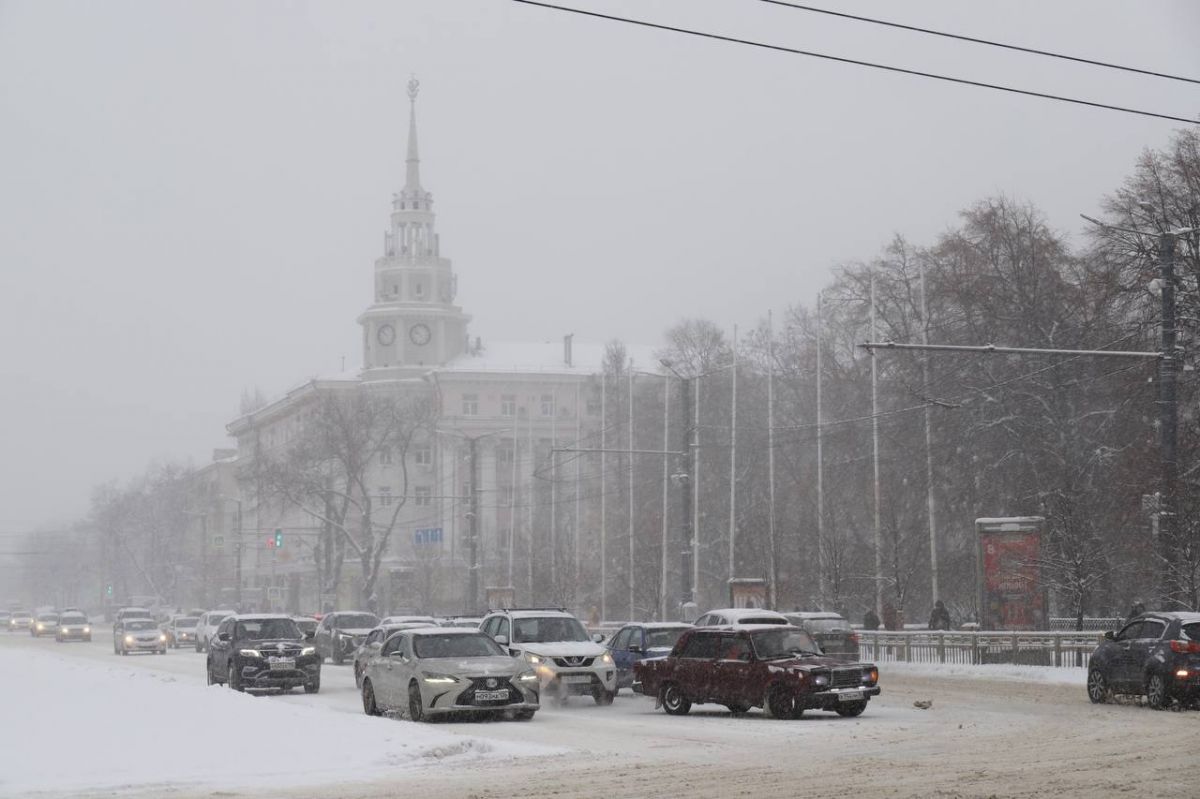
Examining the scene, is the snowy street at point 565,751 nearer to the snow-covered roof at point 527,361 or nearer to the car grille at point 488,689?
the car grille at point 488,689

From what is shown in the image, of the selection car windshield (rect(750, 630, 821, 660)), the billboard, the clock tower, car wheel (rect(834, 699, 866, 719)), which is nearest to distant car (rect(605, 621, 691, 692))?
car windshield (rect(750, 630, 821, 660))

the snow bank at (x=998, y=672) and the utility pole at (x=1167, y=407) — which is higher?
the utility pole at (x=1167, y=407)

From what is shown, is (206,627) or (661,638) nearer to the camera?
(661,638)

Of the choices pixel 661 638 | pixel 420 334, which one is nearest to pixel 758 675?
pixel 661 638

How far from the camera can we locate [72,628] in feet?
277

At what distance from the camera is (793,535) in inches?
2832

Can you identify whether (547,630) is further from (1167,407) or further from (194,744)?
(194,744)

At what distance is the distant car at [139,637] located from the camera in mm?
62000

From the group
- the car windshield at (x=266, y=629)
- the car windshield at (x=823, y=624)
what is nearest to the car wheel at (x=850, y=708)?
the car windshield at (x=823, y=624)

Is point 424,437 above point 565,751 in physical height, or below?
above

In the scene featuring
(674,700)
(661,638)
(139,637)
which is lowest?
(139,637)

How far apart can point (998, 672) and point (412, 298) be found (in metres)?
121

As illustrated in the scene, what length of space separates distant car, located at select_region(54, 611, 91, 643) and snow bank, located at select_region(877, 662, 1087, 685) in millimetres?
53096

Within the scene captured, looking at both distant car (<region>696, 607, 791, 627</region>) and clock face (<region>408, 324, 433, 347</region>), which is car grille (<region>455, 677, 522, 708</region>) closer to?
distant car (<region>696, 607, 791, 627</region>)
